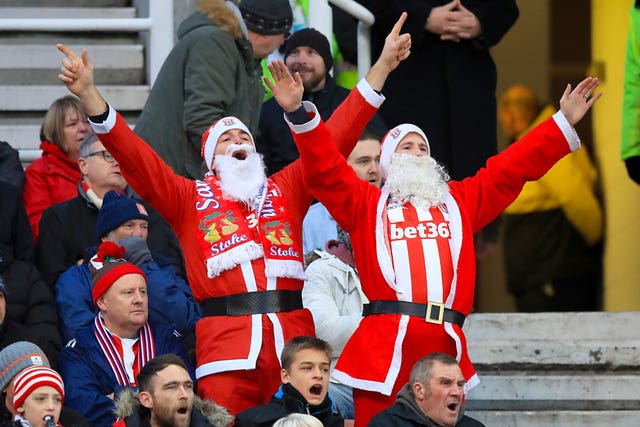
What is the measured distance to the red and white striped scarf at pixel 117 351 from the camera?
8.46 m

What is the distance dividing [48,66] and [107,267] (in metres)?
3.01

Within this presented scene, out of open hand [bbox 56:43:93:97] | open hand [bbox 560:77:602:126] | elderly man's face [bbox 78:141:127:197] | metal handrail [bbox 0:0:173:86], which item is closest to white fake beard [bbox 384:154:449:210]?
open hand [bbox 560:77:602:126]

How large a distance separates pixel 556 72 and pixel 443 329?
19.6 feet

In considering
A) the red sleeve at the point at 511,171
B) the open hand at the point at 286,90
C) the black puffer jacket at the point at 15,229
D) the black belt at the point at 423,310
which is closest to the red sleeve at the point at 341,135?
the open hand at the point at 286,90

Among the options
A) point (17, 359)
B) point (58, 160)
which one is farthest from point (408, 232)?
point (58, 160)

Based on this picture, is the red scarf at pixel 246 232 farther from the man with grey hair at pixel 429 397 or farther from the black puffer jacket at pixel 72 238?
the black puffer jacket at pixel 72 238

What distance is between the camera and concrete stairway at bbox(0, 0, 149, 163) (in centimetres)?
1120

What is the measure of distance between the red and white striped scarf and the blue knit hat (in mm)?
643

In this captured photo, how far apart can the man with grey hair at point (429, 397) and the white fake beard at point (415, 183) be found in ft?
2.51

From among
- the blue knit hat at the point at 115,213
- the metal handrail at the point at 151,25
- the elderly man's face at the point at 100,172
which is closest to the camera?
the blue knit hat at the point at 115,213

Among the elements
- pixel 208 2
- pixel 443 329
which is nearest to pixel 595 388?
pixel 443 329

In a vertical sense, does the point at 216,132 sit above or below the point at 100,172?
above

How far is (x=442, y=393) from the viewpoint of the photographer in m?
7.77

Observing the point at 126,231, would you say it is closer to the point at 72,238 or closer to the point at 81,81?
the point at 72,238
